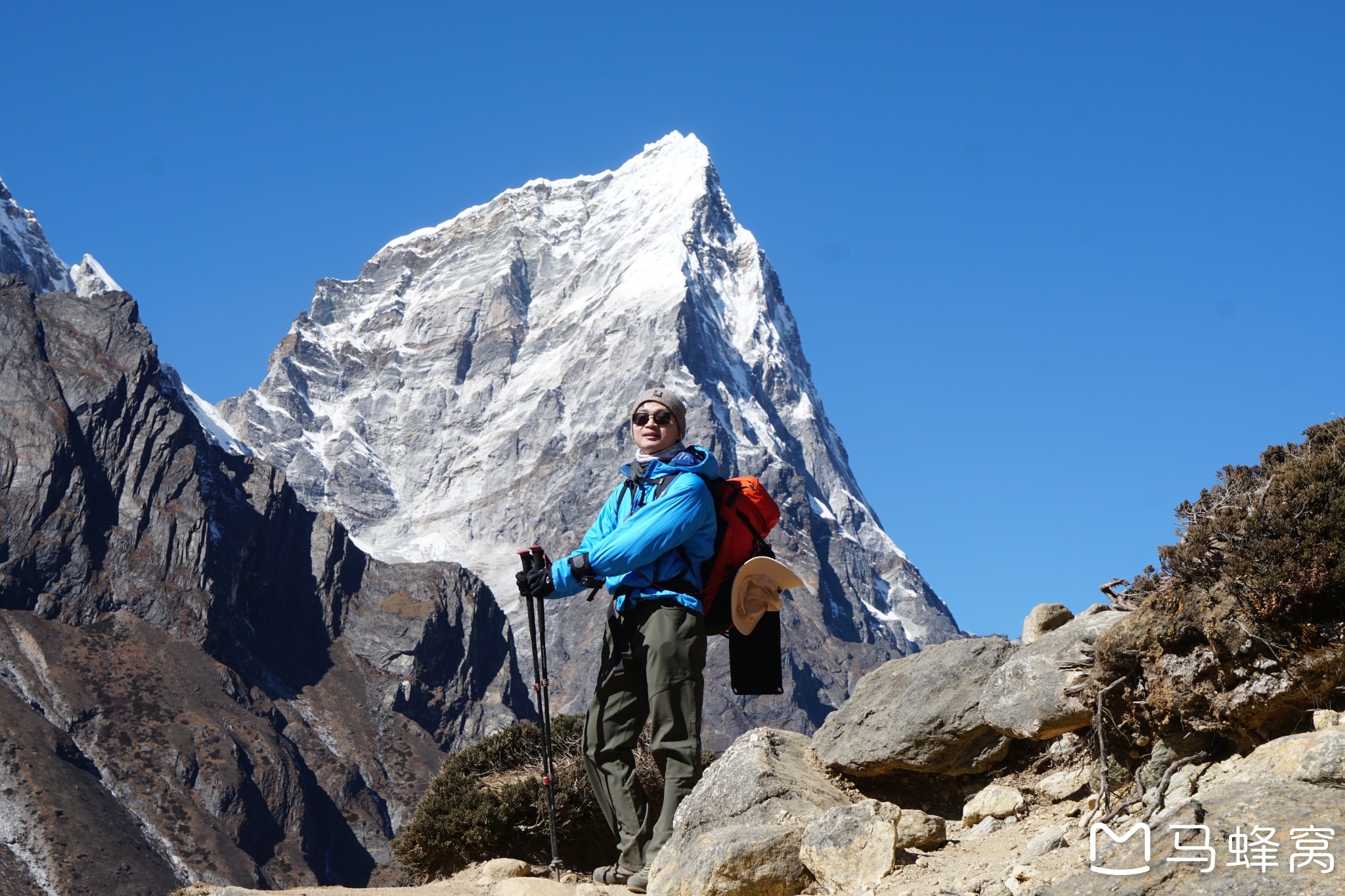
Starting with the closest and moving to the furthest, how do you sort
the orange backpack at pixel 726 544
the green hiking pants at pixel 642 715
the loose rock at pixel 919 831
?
the loose rock at pixel 919 831 → the green hiking pants at pixel 642 715 → the orange backpack at pixel 726 544

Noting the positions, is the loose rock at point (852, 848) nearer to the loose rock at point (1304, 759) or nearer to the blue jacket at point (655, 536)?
the blue jacket at point (655, 536)

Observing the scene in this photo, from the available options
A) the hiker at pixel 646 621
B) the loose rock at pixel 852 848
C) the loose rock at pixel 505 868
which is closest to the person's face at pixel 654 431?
the hiker at pixel 646 621

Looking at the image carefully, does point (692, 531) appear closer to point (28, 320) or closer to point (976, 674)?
point (976, 674)

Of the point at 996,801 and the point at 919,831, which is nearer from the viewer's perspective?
the point at 919,831

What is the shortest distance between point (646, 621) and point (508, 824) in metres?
5.97

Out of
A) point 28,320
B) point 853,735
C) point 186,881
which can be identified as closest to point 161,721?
point 186,881

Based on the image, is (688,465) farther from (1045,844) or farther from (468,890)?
(468,890)

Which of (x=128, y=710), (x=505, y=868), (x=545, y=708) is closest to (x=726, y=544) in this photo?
(x=545, y=708)

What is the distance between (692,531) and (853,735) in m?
2.58

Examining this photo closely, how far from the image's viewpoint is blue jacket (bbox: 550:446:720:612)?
7.38 metres

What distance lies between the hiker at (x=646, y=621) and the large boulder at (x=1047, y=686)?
1.96 m

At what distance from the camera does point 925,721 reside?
8.67 m

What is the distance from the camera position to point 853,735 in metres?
9.16

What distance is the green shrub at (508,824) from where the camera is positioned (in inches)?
496
